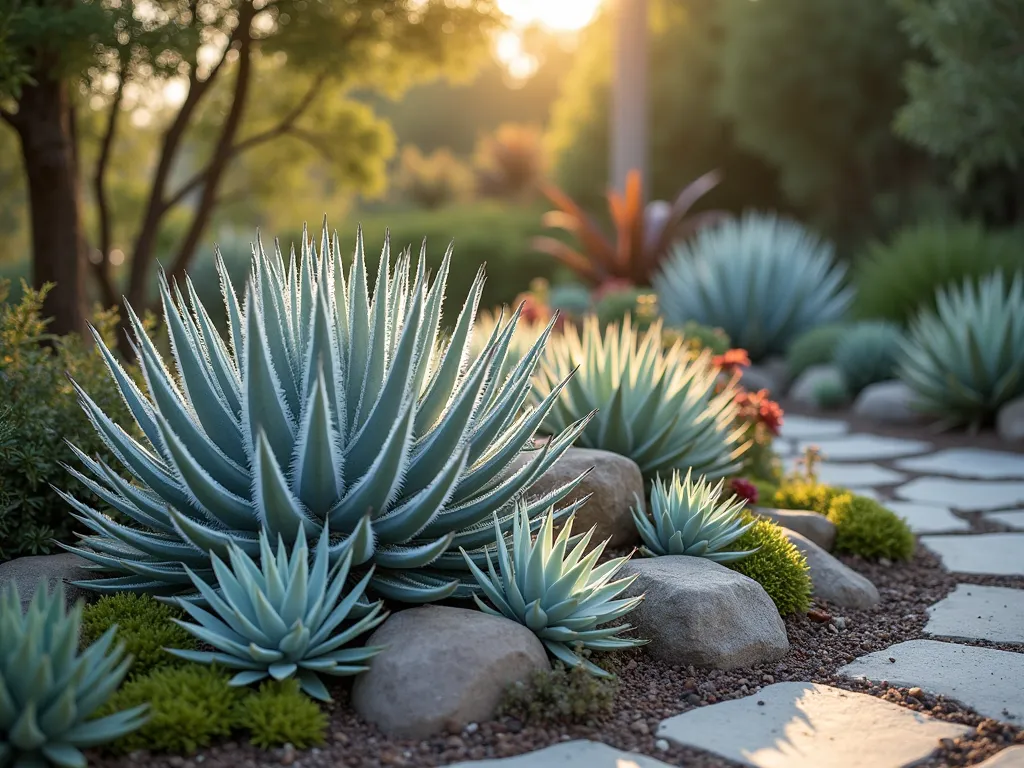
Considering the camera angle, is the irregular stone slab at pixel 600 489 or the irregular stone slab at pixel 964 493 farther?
the irregular stone slab at pixel 964 493

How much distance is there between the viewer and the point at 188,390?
9.68 ft

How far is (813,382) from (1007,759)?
6.69 m

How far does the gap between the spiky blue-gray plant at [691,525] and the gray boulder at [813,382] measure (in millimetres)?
5373

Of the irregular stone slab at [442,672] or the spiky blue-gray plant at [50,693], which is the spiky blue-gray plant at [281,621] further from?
the spiky blue-gray plant at [50,693]

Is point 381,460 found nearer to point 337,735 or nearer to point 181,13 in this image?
point 337,735

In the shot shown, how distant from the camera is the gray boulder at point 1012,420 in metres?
6.80

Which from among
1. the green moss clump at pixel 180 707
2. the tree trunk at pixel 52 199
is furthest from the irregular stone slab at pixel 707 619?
the tree trunk at pixel 52 199

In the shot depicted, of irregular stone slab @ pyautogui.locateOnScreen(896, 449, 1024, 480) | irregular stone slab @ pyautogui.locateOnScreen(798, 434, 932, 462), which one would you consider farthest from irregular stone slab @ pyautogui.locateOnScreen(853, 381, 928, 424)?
irregular stone slab @ pyautogui.locateOnScreen(896, 449, 1024, 480)

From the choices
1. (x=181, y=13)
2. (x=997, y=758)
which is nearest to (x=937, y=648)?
(x=997, y=758)

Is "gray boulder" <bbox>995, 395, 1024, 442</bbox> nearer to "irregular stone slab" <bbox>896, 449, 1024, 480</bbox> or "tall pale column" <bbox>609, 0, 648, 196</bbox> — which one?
"irregular stone slab" <bbox>896, 449, 1024, 480</bbox>

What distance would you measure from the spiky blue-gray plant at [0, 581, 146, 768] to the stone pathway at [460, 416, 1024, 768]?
0.85 metres

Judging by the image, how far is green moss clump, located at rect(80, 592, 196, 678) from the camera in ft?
8.97

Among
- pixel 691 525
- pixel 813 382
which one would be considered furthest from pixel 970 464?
pixel 691 525

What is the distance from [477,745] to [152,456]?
4.47 ft
